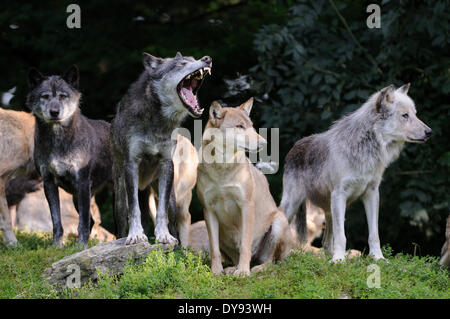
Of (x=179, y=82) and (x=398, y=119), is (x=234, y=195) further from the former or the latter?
(x=398, y=119)

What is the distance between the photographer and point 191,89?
7102 millimetres

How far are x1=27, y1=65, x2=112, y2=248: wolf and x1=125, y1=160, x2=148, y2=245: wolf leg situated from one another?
1.50m

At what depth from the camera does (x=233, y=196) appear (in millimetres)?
7250

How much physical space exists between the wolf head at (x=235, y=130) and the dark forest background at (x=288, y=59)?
10.8 feet

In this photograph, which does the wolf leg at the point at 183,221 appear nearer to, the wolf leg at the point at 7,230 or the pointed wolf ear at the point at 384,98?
the wolf leg at the point at 7,230

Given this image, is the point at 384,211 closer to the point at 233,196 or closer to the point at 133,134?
the point at 233,196

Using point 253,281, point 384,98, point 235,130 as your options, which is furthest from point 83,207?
point 384,98

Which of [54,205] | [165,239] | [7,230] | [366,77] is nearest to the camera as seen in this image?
[165,239]

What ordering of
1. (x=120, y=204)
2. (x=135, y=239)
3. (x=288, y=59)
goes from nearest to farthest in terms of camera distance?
1. (x=135, y=239)
2. (x=120, y=204)
3. (x=288, y=59)

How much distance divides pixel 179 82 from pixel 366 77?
4697 mm

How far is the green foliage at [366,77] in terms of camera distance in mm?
10039

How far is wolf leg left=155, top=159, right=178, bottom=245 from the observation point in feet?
22.6

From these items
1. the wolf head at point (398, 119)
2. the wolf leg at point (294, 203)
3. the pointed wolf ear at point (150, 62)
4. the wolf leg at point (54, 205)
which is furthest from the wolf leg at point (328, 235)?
the wolf leg at point (54, 205)

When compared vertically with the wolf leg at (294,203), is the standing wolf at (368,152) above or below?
above
